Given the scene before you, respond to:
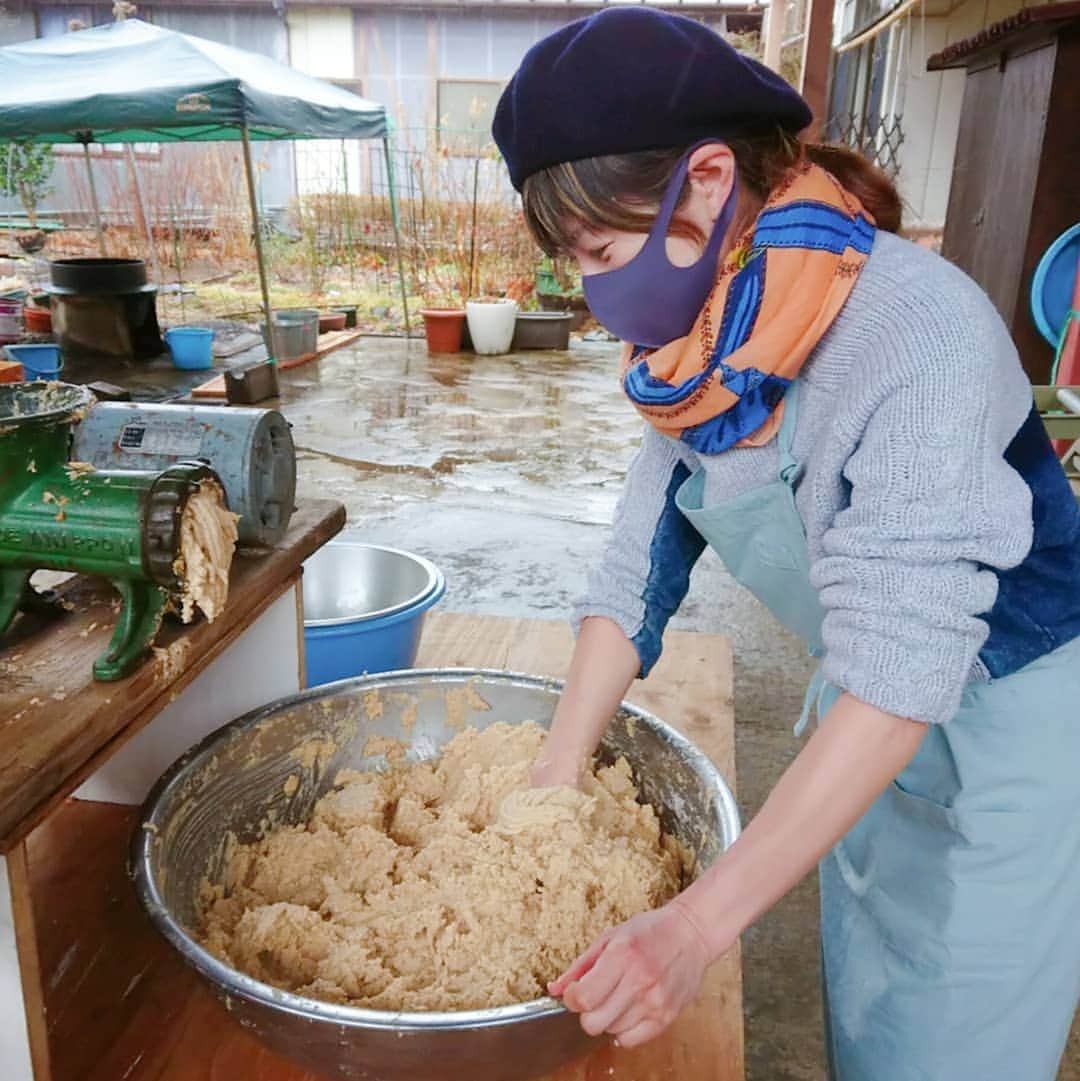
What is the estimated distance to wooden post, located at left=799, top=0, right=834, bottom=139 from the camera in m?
4.32

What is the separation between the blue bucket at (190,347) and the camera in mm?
6875

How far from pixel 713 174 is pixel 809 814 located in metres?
0.56

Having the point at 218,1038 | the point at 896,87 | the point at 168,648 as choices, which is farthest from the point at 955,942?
the point at 896,87

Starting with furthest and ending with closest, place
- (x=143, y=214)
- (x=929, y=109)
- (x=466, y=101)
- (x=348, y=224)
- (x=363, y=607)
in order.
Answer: (x=466, y=101), (x=348, y=224), (x=143, y=214), (x=929, y=109), (x=363, y=607)

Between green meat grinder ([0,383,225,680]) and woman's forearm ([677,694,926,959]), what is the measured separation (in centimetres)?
53

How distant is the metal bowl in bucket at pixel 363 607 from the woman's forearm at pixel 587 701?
54 cm

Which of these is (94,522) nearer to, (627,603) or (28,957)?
(28,957)

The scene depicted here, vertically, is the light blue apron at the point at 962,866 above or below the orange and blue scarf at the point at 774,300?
below

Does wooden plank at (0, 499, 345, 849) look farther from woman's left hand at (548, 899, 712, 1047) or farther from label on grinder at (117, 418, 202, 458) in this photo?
woman's left hand at (548, 899, 712, 1047)

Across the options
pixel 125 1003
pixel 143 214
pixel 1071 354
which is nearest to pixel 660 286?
pixel 125 1003

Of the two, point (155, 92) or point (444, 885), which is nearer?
point (444, 885)

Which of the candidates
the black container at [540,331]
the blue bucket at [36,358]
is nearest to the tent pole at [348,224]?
the black container at [540,331]

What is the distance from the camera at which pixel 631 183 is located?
34.9 inches

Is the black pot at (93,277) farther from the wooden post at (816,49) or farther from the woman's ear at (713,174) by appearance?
the woman's ear at (713,174)
